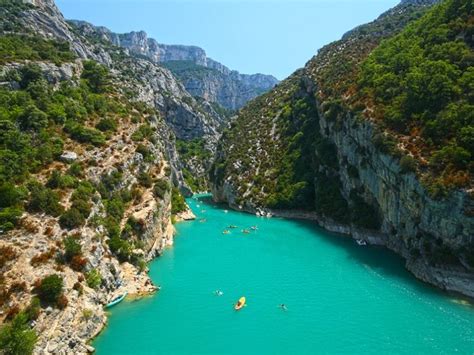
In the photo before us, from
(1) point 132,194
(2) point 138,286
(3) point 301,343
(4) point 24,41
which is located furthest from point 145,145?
(3) point 301,343

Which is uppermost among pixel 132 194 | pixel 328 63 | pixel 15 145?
pixel 328 63

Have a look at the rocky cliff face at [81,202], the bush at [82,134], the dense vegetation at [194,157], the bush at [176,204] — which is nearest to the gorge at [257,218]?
the rocky cliff face at [81,202]

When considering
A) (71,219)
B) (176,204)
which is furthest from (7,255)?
(176,204)

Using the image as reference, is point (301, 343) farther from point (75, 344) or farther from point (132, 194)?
point (132, 194)

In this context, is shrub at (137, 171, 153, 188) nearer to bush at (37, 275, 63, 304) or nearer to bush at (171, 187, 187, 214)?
bush at (171, 187, 187, 214)

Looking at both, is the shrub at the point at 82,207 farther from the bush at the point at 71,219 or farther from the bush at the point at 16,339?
the bush at the point at 16,339
